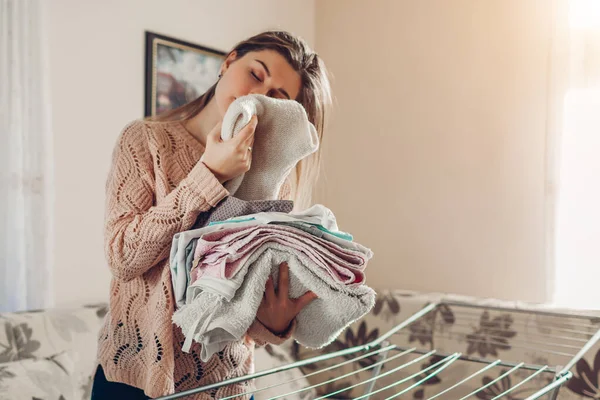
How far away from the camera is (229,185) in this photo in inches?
28.9

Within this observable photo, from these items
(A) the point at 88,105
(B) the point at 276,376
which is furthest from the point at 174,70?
(B) the point at 276,376

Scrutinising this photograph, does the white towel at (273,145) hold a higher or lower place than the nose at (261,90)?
lower

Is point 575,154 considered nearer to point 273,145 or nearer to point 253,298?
point 273,145

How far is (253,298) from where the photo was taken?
63 cm

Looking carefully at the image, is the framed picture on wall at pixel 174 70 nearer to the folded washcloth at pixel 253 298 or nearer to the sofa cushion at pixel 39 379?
the sofa cushion at pixel 39 379

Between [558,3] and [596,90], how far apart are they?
1.19 ft

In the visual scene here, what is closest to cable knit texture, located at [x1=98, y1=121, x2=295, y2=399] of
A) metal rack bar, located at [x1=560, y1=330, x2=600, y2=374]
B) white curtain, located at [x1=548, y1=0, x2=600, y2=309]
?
metal rack bar, located at [x1=560, y1=330, x2=600, y2=374]

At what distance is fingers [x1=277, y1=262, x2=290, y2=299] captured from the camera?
662 mm

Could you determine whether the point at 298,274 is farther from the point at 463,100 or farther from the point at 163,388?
the point at 463,100

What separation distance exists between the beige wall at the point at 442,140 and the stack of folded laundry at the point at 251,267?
1764mm

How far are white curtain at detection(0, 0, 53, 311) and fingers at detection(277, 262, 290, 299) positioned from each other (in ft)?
4.56

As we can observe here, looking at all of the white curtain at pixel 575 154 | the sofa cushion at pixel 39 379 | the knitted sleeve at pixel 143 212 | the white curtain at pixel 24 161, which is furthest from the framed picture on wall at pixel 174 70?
the knitted sleeve at pixel 143 212

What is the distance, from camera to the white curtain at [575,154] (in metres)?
2.06

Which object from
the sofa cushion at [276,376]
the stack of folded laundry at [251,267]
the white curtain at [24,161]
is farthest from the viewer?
the sofa cushion at [276,376]
